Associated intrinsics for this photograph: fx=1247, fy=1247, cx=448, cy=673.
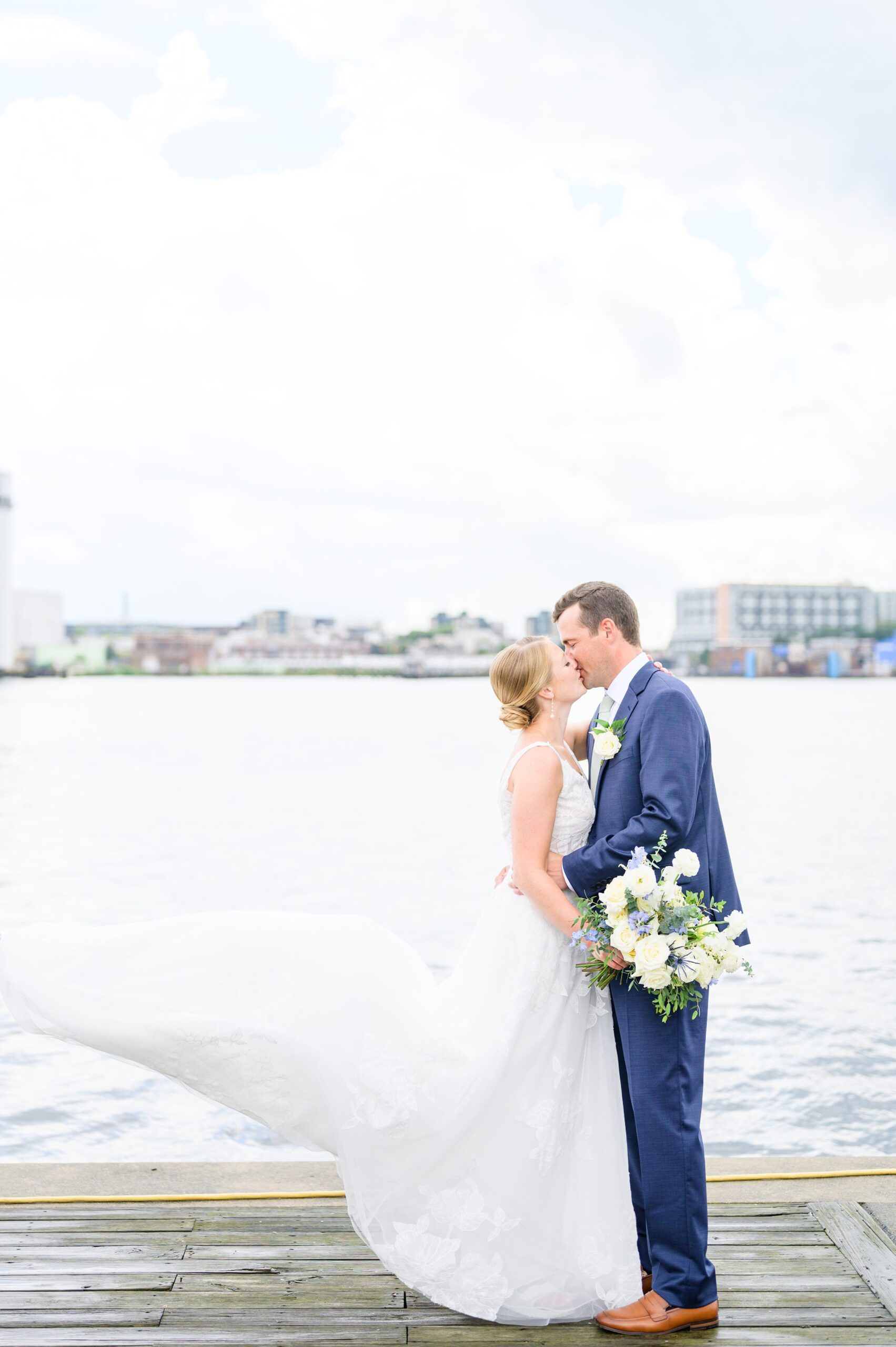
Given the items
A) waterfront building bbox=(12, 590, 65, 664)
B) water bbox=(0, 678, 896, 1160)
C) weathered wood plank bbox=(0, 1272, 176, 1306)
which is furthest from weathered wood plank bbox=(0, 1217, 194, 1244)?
waterfront building bbox=(12, 590, 65, 664)

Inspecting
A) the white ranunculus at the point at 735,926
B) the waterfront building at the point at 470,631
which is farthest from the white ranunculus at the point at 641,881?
the waterfront building at the point at 470,631

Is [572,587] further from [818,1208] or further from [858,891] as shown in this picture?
[858,891]

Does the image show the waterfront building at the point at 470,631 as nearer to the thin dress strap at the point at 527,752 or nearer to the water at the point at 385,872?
the water at the point at 385,872

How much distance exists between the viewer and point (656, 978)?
106 inches

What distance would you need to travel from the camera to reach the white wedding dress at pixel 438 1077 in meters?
2.92

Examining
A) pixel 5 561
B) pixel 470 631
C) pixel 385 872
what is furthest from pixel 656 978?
pixel 5 561

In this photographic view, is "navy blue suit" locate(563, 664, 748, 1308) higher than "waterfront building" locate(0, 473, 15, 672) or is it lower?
lower

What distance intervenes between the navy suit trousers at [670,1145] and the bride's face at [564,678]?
69 centimetres

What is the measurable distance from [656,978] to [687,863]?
0.26 m

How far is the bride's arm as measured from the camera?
295 centimetres

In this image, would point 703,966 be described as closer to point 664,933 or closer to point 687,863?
point 664,933

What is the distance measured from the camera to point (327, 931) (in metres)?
3.18

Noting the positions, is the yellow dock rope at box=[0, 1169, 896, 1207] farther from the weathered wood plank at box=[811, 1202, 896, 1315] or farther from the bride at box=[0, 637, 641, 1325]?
the bride at box=[0, 637, 641, 1325]

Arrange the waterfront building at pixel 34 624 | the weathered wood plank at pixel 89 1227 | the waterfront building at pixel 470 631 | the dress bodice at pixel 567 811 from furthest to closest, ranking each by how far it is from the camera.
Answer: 1. the waterfront building at pixel 34 624
2. the waterfront building at pixel 470 631
3. the weathered wood plank at pixel 89 1227
4. the dress bodice at pixel 567 811
